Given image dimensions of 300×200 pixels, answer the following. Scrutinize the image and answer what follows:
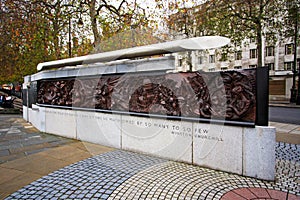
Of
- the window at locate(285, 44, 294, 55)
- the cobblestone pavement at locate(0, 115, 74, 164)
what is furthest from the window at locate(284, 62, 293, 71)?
the cobblestone pavement at locate(0, 115, 74, 164)

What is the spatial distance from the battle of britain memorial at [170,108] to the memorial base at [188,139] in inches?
0.6

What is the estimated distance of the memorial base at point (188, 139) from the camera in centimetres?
369

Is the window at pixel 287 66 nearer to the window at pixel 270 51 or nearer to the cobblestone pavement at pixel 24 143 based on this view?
the window at pixel 270 51

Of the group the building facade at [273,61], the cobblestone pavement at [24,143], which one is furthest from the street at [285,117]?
the building facade at [273,61]

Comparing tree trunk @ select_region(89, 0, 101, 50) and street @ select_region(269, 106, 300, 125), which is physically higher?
tree trunk @ select_region(89, 0, 101, 50)

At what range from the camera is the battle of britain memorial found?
374 cm

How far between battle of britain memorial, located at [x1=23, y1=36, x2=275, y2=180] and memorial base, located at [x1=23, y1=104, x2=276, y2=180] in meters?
0.02

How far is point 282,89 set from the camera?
28.8 metres

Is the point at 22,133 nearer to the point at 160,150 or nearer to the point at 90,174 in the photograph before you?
the point at 90,174

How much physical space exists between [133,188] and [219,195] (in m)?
1.35

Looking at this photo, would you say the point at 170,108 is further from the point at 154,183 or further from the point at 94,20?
the point at 94,20

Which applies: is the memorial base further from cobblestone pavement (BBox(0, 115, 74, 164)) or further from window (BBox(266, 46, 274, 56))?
window (BBox(266, 46, 274, 56))

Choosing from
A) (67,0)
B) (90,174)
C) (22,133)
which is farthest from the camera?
(67,0)

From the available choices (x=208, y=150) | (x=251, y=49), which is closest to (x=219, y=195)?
(x=208, y=150)
